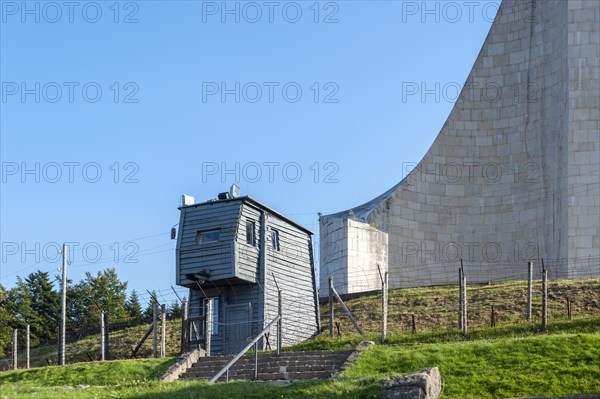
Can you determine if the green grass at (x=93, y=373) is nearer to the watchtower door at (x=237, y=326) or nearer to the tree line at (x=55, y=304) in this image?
the watchtower door at (x=237, y=326)

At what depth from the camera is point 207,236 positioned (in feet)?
107

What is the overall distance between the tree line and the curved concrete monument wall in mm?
14039

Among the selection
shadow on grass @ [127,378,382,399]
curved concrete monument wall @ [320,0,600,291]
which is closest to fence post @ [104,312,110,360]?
curved concrete monument wall @ [320,0,600,291]

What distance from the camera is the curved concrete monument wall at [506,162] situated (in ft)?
139

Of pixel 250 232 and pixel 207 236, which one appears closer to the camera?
pixel 207 236

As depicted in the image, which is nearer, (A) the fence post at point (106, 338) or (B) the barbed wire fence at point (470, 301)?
(B) the barbed wire fence at point (470, 301)

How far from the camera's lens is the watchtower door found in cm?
3186

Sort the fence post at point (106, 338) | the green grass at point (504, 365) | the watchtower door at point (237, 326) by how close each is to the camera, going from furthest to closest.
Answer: the fence post at point (106, 338), the watchtower door at point (237, 326), the green grass at point (504, 365)

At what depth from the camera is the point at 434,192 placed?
4597 cm

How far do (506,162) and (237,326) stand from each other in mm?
17733

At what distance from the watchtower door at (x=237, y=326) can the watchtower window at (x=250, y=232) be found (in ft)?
6.06

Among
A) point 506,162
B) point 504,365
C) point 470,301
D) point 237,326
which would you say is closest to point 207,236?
point 237,326

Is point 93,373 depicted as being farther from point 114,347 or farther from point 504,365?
point 114,347

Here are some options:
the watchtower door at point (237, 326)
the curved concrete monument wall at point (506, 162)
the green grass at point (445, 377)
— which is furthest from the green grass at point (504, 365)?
the curved concrete monument wall at point (506, 162)
